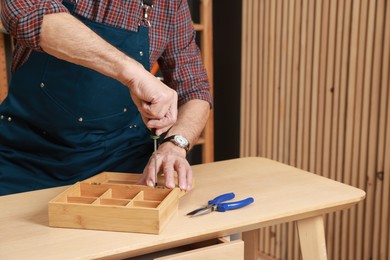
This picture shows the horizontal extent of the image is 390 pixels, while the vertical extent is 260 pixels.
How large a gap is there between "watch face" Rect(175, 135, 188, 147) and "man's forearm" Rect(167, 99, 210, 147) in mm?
71

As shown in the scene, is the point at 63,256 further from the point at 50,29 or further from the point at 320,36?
the point at 320,36

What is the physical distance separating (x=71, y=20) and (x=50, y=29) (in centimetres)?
6

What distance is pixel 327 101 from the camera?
2525mm

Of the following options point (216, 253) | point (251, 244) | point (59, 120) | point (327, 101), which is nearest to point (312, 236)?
point (216, 253)

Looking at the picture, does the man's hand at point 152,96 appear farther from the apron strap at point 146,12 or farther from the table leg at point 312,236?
the apron strap at point 146,12

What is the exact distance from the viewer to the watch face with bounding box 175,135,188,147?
1666 mm

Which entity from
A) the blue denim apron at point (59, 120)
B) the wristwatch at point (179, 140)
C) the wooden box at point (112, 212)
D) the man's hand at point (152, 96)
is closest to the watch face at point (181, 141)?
the wristwatch at point (179, 140)

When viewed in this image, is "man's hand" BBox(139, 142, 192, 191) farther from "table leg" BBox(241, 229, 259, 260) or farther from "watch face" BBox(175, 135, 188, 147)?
"table leg" BBox(241, 229, 259, 260)

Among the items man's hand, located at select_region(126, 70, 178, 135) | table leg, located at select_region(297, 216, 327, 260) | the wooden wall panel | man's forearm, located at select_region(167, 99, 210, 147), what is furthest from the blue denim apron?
the wooden wall panel

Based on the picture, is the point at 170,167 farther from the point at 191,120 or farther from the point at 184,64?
the point at 184,64

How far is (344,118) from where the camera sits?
2.47 metres

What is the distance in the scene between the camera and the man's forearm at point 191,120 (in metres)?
1.79

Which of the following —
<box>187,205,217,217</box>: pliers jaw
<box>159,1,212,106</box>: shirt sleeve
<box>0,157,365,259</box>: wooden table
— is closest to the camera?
<box>0,157,365,259</box>: wooden table

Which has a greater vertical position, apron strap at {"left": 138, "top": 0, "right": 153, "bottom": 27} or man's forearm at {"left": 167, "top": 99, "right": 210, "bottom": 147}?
apron strap at {"left": 138, "top": 0, "right": 153, "bottom": 27}
